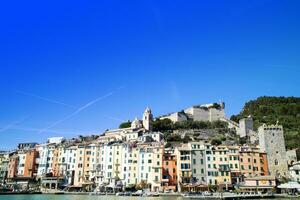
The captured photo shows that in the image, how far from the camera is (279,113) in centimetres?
11825

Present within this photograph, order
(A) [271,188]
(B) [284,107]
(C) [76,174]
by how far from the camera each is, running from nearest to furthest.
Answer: (A) [271,188] < (C) [76,174] < (B) [284,107]

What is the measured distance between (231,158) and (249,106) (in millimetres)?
74779

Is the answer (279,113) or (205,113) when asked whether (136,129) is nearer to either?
(205,113)

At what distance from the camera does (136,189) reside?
226 feet

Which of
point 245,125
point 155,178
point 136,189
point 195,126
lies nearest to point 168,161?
point 155,178

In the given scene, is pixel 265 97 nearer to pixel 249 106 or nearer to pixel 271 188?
pixel 249 106

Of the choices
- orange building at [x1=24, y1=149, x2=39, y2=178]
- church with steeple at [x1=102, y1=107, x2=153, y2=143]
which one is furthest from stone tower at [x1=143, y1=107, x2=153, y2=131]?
orange building at [x1=24, y1=149, x2=39, y2=178]

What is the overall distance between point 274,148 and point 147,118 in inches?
1980

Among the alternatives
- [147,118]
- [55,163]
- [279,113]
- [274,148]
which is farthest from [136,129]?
[279,113]

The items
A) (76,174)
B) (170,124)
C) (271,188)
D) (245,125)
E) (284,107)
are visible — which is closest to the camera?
(271,188)

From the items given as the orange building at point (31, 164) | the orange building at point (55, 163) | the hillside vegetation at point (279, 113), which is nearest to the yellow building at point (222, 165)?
the hillside vegetation at point (279, 113)

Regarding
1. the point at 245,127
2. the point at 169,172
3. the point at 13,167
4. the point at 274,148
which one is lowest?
the point at 169,172

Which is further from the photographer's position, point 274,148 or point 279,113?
point 279,113

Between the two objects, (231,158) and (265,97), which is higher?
(265,97)
